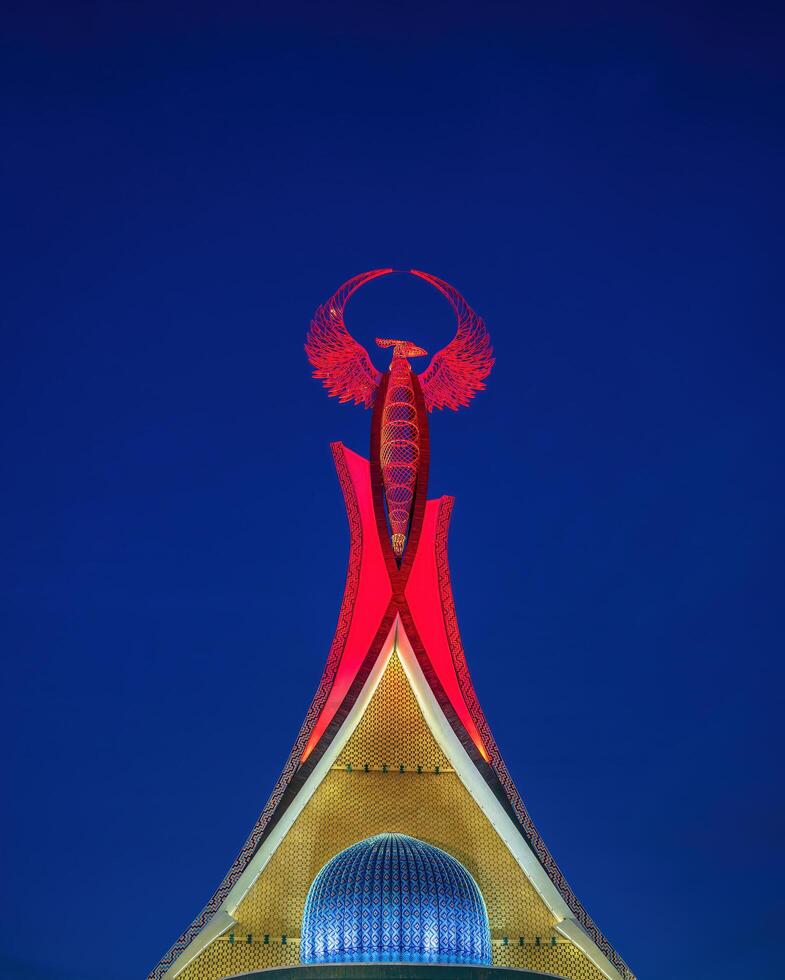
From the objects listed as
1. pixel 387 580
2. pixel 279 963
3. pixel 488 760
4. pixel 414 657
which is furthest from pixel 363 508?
pixel 279 963

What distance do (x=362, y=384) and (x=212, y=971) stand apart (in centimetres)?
1343

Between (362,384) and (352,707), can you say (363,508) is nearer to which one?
(362,384)

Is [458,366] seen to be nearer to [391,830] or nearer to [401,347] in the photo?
[401,347]

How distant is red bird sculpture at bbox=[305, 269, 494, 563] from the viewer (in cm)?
2567

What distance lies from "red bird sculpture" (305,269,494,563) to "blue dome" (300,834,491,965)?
8074mm

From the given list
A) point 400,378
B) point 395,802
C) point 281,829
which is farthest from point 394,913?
point 400,378

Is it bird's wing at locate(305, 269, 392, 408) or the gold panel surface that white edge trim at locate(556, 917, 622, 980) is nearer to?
the gold panel surface

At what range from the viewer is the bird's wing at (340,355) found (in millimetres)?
26125

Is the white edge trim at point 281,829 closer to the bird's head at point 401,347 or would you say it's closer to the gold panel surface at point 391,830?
the gold panel surface at point 391,830

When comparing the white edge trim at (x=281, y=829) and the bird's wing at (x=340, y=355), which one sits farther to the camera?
the bird's wing at (x=340, y=355)

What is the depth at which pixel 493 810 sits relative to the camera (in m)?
21.8

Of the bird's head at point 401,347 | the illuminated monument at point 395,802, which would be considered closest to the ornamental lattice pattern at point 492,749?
the illuminated monument at point 395,802

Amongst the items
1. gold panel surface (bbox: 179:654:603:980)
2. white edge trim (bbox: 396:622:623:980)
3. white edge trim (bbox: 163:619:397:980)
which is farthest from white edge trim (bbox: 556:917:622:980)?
white edge trim (bbox: 163:619:397:980)

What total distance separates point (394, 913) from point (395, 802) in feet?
16.1
